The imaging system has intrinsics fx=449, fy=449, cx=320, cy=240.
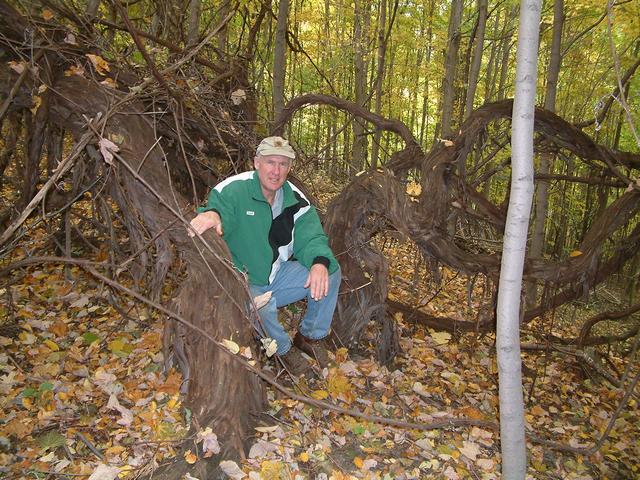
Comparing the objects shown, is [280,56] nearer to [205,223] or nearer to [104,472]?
[205,223]

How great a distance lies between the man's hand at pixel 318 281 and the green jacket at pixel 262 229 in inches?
2.7

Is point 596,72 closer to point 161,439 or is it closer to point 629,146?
point 629,146

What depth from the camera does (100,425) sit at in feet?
9.15

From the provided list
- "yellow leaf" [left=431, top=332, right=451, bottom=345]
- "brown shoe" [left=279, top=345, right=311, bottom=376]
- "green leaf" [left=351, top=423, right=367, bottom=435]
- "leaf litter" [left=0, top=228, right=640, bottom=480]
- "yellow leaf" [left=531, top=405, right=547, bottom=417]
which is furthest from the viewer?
"yellow leaf" [left=431, top=332, right=451, bottom=345]

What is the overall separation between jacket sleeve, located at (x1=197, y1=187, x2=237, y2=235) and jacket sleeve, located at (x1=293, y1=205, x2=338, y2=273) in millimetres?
565

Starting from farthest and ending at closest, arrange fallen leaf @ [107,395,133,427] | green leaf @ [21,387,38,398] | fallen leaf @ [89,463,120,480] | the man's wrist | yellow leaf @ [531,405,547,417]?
yellow leaf @ [531,405,547,417] < the man's wrist < green leaf @ [21,387,38,398] < fallen leaf @ [107,395,133,427] < fallen leaf @ [89,463,120,480]

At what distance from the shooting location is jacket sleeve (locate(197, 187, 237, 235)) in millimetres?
3222

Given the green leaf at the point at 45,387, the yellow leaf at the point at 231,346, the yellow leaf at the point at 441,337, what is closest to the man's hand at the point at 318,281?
the yellow leaf at the point at 231,346

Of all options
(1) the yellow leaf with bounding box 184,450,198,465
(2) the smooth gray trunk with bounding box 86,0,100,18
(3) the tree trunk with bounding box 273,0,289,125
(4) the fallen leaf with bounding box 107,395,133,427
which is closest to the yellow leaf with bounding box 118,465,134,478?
(1) the yellow leaf with bounding box 184,450,198,465

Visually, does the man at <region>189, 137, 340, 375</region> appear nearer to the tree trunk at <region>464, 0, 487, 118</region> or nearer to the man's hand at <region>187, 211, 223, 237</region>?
the man's hand at <region>187, 211, 223, 237</region>

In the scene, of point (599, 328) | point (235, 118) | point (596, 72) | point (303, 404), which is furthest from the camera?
point (596, 72)

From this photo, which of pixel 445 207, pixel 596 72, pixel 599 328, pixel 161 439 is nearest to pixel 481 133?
pixel 445 207

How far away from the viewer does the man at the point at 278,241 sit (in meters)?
3.28

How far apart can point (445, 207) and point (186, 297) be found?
2.26 meters
